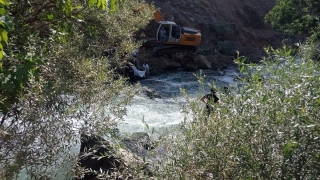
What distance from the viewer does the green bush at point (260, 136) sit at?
249 cm

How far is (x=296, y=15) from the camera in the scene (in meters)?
21.9

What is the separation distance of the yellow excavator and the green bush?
18.6 m

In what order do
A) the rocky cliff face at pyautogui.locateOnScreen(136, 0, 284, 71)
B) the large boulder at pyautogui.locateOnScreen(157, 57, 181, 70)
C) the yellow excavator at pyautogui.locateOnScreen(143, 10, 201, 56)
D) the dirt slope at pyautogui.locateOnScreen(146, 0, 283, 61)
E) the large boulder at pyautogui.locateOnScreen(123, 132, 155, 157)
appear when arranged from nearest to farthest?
the large boulder at pyautogui.locateOnScreen(123, 132, 155, 157) < the large boulder at pyautogui.locateOnScreen(157, 57, 181, 70) < the yellow excavator at pyautogui.locateOnScreen(143, 10, 201, 56) < the rocky cliff face at pyautogui.locateOnScreen(136, 0, 284, 71) < the dirt slope at pyautogui.locateOnScreen(146, 0, 283, 61)

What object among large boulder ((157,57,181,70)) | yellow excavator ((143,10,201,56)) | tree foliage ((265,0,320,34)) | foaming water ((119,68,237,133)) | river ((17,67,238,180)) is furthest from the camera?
yellow excavator ((143,10,201,56))

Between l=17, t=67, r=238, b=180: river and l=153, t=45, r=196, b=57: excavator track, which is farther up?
l=153, t=45, r=196, b=57: excavator track

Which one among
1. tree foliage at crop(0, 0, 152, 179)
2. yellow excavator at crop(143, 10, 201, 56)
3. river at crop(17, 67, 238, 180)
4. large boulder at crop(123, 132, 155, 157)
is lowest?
river at crop(17, 67, 238, 180)

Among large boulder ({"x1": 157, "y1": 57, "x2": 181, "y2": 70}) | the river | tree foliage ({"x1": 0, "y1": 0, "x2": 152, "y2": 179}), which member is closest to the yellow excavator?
large boulder ({"x1": 157, "y1": 57, "x2": 181, "y2": 70})

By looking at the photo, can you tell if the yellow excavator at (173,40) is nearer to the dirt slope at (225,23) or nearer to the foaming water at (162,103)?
the foaming water at (162,103)

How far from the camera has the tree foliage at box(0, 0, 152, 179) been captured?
10.9 ft

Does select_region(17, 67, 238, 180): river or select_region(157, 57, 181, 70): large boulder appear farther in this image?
select_region(157, 57, 181, 70): large boulder

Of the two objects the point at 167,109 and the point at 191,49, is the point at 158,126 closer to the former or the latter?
the point at 167,109

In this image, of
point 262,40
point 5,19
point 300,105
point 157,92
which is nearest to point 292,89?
point 300,105

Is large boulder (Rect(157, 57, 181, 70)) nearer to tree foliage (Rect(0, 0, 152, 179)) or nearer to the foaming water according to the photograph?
the foaming water

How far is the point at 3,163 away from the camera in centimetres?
346
